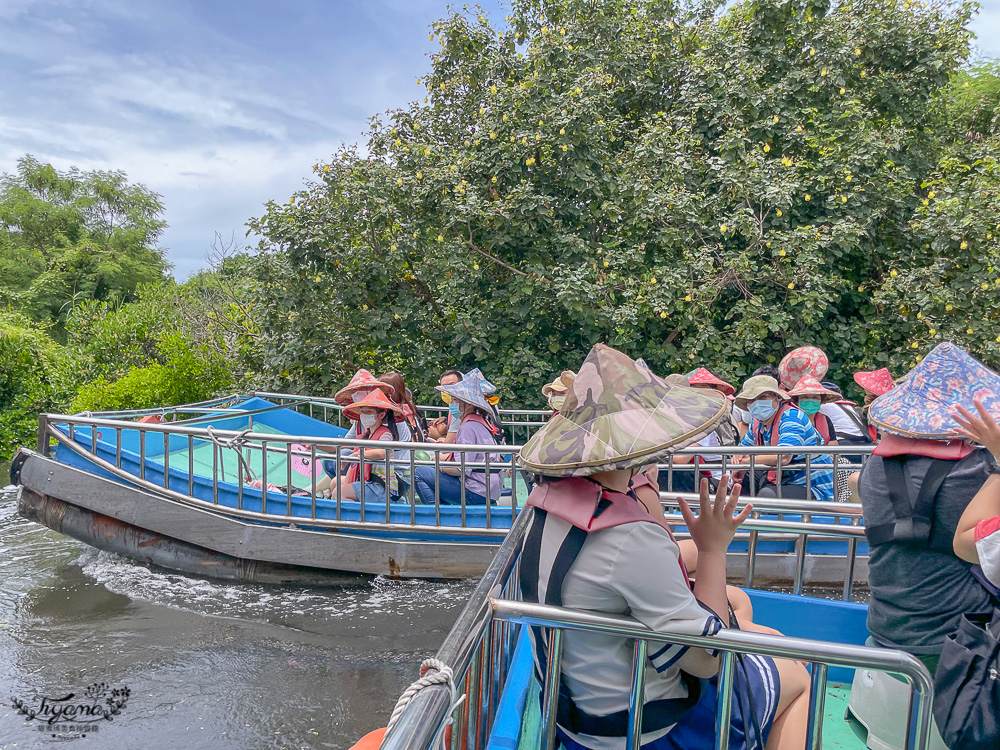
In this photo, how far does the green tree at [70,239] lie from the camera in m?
29.1

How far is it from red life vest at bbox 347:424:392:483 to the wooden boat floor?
377cm

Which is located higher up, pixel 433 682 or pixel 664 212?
pixel 664 212

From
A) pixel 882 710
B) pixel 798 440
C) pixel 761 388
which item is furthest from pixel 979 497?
pixel 761 388

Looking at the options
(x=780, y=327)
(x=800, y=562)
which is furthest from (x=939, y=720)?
(x=780, y=327)

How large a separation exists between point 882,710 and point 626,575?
1128 millimetres

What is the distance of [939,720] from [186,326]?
1604 centimetres

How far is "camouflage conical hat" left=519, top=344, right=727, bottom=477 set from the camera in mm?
1615

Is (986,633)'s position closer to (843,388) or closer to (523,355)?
(523,355)

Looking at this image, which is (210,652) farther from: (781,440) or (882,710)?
(781,440)

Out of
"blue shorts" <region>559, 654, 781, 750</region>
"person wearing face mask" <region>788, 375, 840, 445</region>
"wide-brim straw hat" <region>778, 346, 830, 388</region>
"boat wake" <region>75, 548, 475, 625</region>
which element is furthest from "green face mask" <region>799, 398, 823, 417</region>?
"blue shorts" <region>559, 654, 781, 750</region>

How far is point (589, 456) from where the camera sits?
63.6 inches

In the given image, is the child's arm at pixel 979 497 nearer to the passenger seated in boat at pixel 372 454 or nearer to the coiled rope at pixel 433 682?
the coiled rope at pixel 433 682

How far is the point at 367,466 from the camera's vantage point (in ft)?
19.0

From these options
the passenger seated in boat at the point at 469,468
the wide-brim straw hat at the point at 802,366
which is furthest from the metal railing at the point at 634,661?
the wide-brim straw hat at the point at 802,366
